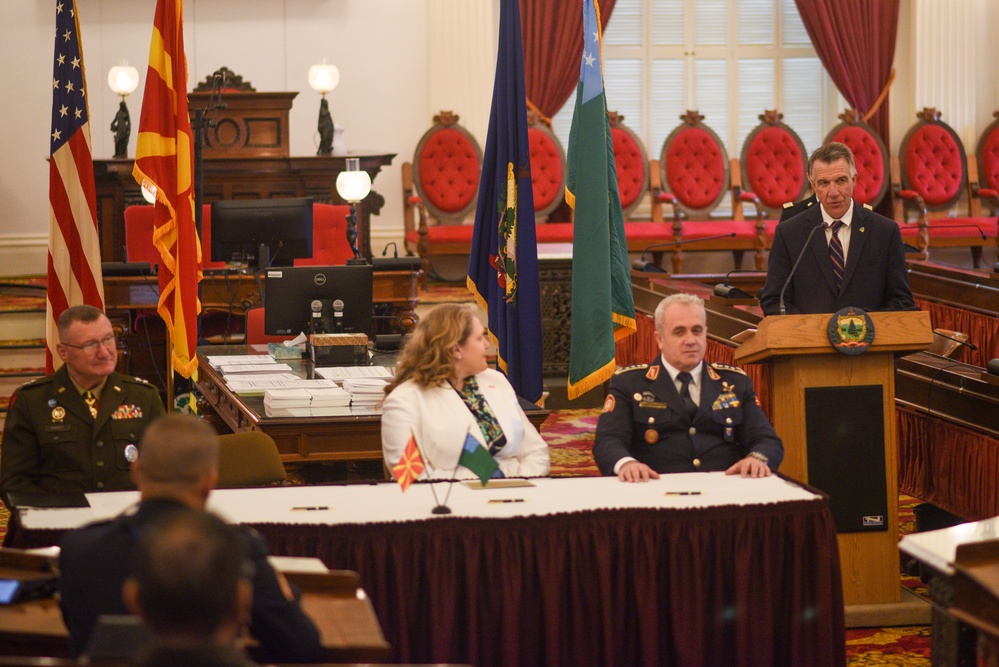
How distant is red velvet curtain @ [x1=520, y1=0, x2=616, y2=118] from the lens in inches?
449

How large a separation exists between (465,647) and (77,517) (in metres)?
0.99

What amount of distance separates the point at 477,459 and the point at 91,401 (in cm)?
134

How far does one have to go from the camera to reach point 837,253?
4.41 metres

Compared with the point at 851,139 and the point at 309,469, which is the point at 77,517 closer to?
the point at 309,469

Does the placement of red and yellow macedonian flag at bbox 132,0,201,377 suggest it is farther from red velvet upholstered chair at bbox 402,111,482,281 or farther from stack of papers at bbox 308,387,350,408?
red velvet upholstered chair at bbox 402,111,482,281

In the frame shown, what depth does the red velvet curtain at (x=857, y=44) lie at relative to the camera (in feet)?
38.6

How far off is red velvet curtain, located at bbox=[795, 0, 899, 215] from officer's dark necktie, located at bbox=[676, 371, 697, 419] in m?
8.72

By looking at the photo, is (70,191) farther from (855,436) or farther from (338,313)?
(855,436)

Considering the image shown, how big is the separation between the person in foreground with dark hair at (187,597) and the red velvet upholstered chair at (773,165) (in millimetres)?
10013

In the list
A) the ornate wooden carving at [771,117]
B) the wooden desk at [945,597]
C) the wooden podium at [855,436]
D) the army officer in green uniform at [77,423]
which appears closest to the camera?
the wooden desk at [945,597]

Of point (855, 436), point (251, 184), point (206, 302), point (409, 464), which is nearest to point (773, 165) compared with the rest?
point (251, 184)

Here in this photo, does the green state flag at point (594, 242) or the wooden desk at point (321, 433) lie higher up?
the green state flag at point (594, 242)

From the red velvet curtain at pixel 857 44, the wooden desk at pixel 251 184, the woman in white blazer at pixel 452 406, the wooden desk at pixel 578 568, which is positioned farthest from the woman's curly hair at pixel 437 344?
the red velvet curtain at pixel 857 44

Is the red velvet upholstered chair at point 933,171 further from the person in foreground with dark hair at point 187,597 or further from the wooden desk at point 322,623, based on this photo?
the person in foreground with dark hair at point 187,597
